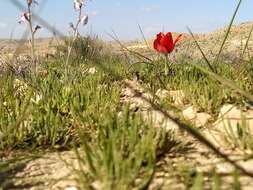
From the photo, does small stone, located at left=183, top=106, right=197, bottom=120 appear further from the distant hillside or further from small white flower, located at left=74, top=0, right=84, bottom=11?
small white flower, located at left=74, top=0, right=84, bottom=11

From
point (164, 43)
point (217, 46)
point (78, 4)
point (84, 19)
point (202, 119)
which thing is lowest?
point (202, 119)

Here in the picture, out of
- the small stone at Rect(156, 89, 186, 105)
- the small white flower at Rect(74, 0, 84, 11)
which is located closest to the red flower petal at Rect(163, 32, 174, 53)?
the small stone at Rect(156, 89, 186, 105)

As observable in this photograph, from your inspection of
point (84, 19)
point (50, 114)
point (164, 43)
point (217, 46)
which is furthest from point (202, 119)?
point (217, 46)

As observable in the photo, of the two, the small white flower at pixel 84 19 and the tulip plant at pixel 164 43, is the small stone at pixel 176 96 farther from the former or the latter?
the small white flower at pixel 84 19

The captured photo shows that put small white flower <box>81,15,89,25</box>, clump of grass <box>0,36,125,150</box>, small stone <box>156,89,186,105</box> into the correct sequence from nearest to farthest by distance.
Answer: clump of grass <box>0,36,125,150</box> < small stone <box>156,89,186,105</box> < small white flower <box>81,15,89,25</box>

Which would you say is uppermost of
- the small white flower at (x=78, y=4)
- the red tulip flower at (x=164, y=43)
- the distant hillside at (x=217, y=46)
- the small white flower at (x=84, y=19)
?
the small white flower at (x=78, y=4)

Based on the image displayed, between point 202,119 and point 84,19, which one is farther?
point 84,19

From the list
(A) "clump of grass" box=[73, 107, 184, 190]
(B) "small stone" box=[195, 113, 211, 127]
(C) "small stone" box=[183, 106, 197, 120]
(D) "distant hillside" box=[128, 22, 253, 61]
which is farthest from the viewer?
(D) "distant hillside" box=[128, 22, 253, 61]

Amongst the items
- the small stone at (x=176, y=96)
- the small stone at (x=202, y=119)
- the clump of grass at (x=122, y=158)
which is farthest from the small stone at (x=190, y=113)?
the clump of grass at (x=122, y=158)

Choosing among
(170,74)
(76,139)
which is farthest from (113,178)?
(170,74)

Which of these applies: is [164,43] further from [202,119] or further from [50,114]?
[50,114]

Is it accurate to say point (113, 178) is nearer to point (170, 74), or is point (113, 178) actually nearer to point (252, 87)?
point (252, 87)
